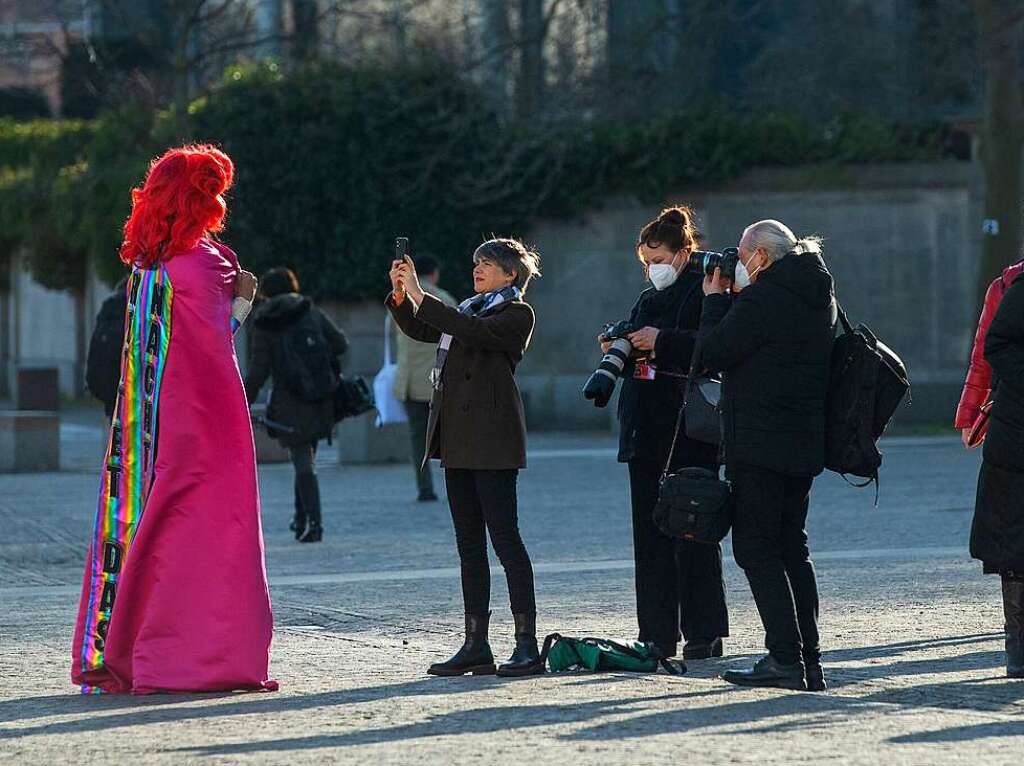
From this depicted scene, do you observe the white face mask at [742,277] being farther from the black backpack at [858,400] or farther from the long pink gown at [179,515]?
the long pink gown at [179,515]

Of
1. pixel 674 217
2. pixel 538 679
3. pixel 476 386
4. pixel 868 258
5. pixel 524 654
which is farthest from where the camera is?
pixel 868 258

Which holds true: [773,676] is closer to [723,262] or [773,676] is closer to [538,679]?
[538,679]

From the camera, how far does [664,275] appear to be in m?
7.57

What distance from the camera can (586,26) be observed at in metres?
27.1

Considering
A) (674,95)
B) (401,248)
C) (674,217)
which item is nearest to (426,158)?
(674,95)

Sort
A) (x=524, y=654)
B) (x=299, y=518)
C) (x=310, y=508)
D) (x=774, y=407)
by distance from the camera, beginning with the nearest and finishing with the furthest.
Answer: (x=774, y=407) < (x=524, y=654) < (x=310, y=508) < (x=299, y=518)

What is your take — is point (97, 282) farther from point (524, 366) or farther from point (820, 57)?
point (820, 57)

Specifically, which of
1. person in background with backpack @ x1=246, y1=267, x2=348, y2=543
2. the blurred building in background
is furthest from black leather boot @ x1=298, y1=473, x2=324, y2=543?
the blurred building in background

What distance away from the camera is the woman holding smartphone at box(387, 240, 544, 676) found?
7297 mm

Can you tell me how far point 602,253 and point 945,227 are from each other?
12.3ft

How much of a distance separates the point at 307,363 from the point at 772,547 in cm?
563

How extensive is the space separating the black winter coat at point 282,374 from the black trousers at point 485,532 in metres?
4.78

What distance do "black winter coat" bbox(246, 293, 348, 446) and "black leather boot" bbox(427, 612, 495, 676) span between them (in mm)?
4882

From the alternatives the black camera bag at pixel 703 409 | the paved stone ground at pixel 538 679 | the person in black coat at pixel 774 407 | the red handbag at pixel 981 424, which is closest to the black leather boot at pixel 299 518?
the paved stone ground at pixel 538 679
